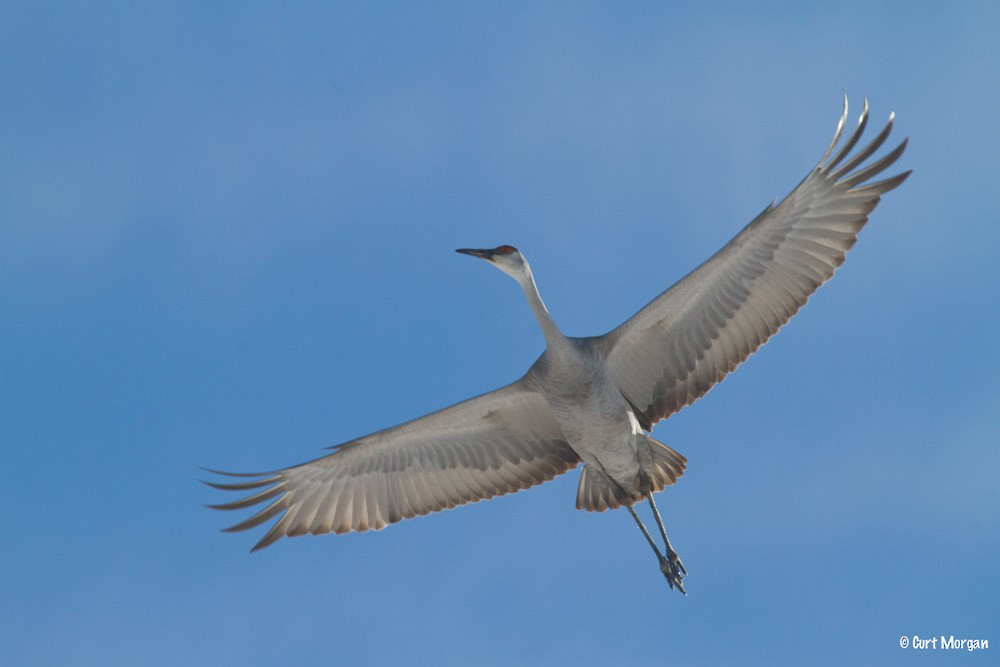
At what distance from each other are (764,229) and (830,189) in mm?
808

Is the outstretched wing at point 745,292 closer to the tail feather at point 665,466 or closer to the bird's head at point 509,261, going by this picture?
the tail feather at point 665,466

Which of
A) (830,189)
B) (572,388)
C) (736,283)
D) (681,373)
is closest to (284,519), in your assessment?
(572,388)

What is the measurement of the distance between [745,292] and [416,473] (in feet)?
14.1

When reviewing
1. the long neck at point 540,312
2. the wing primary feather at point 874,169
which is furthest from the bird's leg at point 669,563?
the wing primary feather at point 874,169

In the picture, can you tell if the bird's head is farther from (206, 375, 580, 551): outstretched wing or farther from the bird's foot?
the bird's foot

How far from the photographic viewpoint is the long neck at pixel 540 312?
1440 centimetres

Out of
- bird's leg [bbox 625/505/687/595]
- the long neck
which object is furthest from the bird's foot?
the long neck

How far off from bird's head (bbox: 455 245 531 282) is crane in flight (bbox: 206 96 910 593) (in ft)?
0.05

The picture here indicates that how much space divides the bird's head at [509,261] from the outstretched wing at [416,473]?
5.15ft

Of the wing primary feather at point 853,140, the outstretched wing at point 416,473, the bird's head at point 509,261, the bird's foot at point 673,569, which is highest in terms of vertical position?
the wing primary feather at point 853,140

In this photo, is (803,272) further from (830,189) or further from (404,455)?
(404,455)

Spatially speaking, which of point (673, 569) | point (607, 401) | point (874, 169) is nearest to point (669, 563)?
point (673, 569)

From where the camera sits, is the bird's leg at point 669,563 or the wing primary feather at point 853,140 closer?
the wing primary feather at point 853,140

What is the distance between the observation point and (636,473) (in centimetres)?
1521
